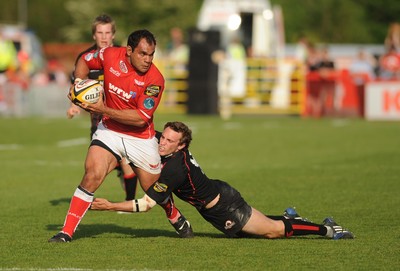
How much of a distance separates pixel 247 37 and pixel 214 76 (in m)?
7.93

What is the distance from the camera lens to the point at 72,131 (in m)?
25.8

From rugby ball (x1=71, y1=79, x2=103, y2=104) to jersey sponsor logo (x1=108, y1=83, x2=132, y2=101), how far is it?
10.4 inches

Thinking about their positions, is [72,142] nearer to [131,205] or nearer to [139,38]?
[131,205]

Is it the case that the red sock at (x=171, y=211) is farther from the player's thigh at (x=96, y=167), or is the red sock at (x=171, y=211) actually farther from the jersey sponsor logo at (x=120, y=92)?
the jersey sponsor logo at (x=120, y=92)

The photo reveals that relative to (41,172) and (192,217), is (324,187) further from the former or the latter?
(41,172)

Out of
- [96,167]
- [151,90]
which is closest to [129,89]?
[151,90]

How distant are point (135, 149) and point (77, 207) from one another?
2.64ft

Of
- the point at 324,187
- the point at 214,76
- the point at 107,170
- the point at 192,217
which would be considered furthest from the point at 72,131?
the point at 107,170

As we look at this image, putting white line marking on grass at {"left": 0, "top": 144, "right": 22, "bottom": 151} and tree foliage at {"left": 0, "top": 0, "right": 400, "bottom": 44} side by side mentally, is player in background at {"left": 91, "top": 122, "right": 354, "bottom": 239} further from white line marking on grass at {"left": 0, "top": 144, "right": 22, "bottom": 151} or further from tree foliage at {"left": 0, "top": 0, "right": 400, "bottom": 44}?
tree foliage at {"left": 0, "top": 0, "right": 400, "bottom": 44}

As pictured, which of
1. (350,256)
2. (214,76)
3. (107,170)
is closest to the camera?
(350,256)

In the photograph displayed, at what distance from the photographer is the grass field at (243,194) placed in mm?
8906

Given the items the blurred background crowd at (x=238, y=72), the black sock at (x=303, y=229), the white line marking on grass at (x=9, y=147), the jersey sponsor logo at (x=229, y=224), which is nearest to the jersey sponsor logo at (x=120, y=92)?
the jersey sponsor logo at (x=229, y=224)

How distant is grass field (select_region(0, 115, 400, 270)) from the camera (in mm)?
8906

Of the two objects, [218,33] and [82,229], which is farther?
[218,33]
